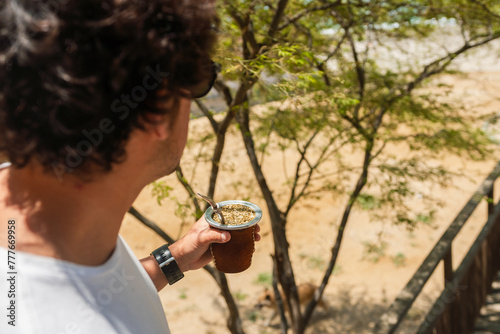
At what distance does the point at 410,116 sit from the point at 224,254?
3319 millimetres

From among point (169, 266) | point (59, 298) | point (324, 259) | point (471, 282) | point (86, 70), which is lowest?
point (324, 259)

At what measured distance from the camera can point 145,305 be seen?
1.13 meters

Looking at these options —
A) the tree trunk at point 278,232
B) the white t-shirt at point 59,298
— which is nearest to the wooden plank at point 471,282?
the tree trunk at point 278,232

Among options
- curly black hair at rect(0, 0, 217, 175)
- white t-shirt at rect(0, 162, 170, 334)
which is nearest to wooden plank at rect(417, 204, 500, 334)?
white t-shirt at rect(0, 162, 170, 334)

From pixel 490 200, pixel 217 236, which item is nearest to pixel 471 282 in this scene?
pixel 490 200

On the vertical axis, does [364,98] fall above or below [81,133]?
below

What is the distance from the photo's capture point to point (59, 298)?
92 cm

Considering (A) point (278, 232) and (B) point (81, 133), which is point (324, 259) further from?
(B) point (81, 133)

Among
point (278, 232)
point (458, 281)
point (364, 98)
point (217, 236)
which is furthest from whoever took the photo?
point (364, 98)

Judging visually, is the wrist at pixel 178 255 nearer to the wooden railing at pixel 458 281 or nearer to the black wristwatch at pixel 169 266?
the black wristwatch at pixel 169 266

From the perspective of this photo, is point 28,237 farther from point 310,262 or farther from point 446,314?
point 310,262

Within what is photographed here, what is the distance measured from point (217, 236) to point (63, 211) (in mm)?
723

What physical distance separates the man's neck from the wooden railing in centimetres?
166

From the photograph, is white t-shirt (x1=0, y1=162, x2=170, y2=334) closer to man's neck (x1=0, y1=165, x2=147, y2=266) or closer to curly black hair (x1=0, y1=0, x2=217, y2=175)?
man's neck (x1=0, y1=165, x2=147, y2=266)
